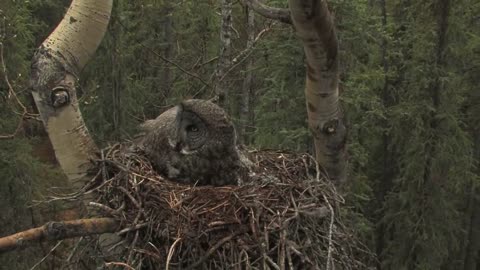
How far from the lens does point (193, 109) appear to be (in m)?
4.04

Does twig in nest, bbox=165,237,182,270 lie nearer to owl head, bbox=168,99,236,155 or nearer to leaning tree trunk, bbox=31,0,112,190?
leaning tree trunk, bbox=31,0,112,190

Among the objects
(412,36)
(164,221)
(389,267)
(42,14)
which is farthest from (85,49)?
(42,14)

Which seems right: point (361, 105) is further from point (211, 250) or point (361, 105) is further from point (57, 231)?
point (57, 231)

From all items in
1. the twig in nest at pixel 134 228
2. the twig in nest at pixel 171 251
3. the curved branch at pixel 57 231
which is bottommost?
the twig in nest at pixel 171 251

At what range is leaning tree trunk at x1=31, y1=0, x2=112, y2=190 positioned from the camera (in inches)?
131

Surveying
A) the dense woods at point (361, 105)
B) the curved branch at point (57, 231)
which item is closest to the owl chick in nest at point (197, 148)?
the curved branch at point (57, 231)

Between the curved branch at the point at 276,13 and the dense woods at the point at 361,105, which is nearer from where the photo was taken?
Answer: the curved branch at the point at 276,13

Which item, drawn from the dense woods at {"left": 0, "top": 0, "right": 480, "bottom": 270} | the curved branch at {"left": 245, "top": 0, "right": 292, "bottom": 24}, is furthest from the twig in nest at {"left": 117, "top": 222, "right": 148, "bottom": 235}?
the dense woods at {"left": 0, "top": 0, "right": 480, "bottom": 270}

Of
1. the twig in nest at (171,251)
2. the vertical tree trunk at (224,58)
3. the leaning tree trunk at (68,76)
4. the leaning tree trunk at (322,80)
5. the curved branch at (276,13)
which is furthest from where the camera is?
the vertical tree trunk at (224,58)

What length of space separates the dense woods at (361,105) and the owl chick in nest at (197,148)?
5.03m

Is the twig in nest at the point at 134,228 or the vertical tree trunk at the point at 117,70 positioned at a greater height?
the twig in nest at the point at 134,228

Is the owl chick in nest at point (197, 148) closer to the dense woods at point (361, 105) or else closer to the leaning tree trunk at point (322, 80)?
the leaning tree trunk at point (322, 80)

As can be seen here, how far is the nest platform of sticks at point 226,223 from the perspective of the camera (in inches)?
113

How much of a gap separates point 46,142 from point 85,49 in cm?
2497
